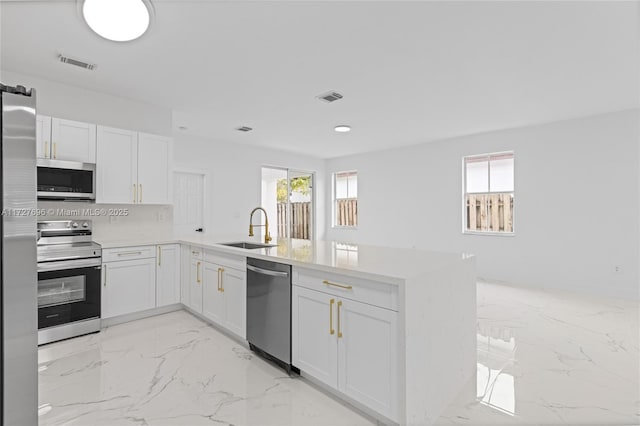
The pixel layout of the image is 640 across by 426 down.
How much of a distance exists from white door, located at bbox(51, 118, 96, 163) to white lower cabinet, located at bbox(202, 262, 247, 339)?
1698mm

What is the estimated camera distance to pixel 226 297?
118 inches

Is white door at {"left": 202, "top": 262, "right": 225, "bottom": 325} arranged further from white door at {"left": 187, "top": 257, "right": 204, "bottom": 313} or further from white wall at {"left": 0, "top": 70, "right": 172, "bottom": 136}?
white wall at {"left": 0, "top": 70, "right": 172, "bottom": 136}

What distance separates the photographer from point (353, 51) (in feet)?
8.96

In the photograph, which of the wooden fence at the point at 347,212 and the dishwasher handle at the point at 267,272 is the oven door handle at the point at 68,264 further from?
the wooden fence at the point at 347,212

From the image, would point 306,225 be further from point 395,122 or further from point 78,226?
point 78,226

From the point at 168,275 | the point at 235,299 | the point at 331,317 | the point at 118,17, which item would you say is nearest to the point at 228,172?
the point at 168,275

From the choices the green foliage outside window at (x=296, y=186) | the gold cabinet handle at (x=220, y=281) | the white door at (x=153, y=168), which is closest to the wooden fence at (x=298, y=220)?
the green foliage outside window at (x=296, y=186)

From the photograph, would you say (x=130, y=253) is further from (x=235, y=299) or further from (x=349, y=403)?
(x=349, y=403)

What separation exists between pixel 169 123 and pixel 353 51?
275 centimetres

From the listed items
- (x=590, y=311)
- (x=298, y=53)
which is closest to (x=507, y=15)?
(x=298, y=53)

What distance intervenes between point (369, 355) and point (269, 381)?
2.96ft

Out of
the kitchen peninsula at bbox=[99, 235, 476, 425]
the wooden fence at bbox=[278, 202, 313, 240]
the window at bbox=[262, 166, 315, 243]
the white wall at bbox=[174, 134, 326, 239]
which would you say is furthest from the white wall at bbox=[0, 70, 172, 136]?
the wooden fence at bbox=[278, 202, 313, 240]

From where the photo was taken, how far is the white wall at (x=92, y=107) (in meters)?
3.24

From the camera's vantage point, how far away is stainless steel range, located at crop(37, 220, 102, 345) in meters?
2.84
